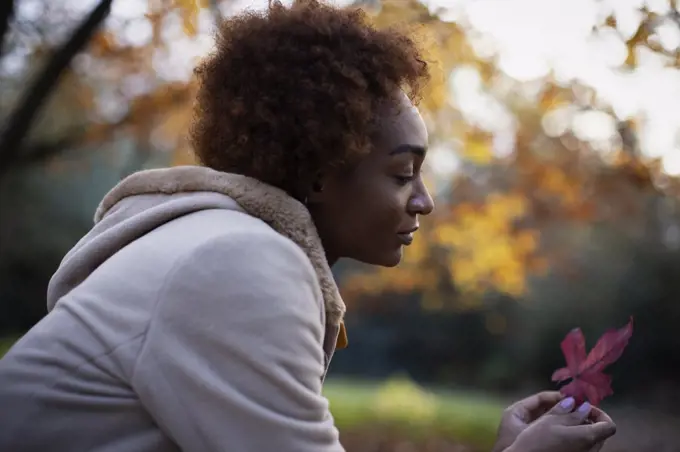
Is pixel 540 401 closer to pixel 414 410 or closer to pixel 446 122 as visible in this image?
pixel 446 122

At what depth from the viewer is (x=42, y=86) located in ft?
14.6

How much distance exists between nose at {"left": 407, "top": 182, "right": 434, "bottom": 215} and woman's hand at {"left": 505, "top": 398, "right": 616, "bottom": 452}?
Answer: 45cm

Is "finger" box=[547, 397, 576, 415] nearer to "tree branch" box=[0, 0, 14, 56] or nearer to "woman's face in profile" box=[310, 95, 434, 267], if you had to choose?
"woman's face in profile" box=[310, 95, 434, 267]

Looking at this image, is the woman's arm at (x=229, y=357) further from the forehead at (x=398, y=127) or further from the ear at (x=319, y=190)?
the forehead at (x=398, y=127)

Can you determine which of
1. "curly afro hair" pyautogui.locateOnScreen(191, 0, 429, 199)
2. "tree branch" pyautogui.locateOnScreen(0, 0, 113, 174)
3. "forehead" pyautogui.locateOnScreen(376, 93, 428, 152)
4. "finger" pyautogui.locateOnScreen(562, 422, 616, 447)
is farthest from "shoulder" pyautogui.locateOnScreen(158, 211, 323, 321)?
"tree branch" pyautogui.locateOnScreen(0, 0, 113, 174)

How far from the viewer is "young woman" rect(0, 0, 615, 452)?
1.25m

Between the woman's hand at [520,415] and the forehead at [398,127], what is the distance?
0.60 m

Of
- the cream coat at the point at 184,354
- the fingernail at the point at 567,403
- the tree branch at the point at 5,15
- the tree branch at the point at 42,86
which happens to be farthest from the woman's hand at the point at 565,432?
the tree branch at the point at 5,15

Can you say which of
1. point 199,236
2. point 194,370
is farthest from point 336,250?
point 194,370

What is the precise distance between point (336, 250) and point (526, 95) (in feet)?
19.7

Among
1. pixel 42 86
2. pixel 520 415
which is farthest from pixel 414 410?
pixel 520 415

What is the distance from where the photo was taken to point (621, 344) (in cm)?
158

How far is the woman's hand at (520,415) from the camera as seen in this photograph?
1.77m

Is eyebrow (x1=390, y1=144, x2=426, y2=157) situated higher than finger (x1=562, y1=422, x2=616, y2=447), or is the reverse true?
eyebrow (x1=390, y1=144, x2=426, y2=157)
